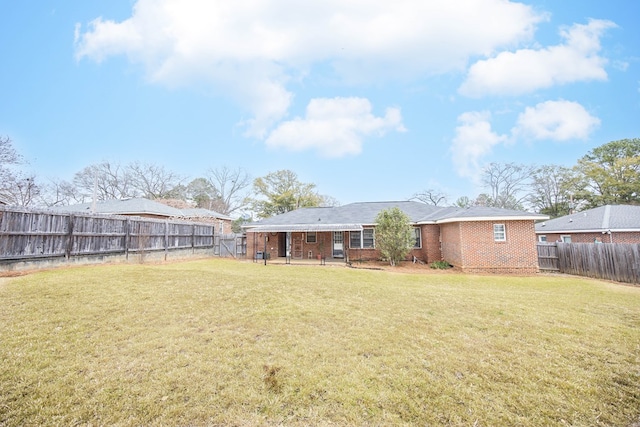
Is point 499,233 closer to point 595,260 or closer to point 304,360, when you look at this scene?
point 595,260

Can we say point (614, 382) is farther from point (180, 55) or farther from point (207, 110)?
point (207, 110)

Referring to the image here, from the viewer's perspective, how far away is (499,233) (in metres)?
13.4

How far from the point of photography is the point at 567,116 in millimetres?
22625

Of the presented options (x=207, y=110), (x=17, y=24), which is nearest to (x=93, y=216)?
(x=17, y=24)

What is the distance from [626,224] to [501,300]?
60.7ft

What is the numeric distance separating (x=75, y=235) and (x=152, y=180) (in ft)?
104

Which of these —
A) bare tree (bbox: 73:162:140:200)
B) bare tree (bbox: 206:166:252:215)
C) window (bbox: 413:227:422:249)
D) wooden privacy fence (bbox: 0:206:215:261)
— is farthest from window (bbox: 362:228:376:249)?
bare tree (bbox: 73:162:140:200)

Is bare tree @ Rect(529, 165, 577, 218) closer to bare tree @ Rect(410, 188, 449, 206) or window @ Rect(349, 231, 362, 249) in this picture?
bare tree @ Rect(410, 188, 449, 206)

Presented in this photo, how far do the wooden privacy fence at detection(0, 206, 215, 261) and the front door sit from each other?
1081 centimetres

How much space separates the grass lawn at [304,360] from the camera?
2.61 m

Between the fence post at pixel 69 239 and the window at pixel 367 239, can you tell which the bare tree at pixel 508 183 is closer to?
the window at pixel 367 239

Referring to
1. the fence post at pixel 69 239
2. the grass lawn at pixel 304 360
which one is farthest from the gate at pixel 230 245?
the grass lawn at pixel 304 360

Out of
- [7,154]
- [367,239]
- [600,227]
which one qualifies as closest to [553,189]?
[600,227]

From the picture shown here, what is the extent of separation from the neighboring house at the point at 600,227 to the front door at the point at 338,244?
1777 centimetres
